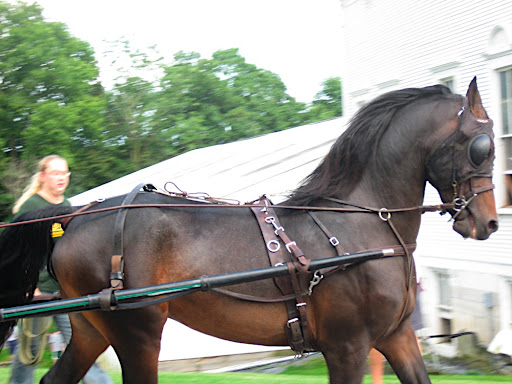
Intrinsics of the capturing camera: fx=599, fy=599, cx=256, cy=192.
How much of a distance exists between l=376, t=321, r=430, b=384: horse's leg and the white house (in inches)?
232

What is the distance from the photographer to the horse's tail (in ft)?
12.8

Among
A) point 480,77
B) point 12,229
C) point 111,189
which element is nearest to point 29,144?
point 111,189

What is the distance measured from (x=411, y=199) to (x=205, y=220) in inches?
50.3

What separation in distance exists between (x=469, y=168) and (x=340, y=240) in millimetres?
866

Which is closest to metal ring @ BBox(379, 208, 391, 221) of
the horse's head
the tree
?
the horse's head

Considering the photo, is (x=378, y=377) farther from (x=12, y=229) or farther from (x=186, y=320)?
(x=12, y=229)

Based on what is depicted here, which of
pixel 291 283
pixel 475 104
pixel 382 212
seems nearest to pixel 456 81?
pixel 475 104

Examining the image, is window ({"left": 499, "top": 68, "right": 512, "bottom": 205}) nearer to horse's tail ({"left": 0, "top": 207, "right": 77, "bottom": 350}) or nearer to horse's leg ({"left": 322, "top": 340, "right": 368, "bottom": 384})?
horse's leg ({"left": 322, "top": 340, "right": 368, "bottom": 384})

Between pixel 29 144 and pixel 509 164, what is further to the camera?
pixel 29 144

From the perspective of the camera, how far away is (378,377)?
528cm

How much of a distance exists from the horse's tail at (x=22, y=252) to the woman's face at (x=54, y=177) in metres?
0.79

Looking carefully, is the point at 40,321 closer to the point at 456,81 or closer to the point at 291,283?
the point at 291,283

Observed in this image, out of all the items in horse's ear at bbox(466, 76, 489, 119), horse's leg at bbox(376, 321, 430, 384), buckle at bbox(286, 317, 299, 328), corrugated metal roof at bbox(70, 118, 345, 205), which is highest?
horse's ear at bbox(466, 76, 489, 119)

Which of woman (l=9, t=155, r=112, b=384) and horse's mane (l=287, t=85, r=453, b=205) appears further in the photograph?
woman (l=9, t=155, r=112, b=384)
